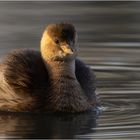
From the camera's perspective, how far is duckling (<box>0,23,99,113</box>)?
1546cm

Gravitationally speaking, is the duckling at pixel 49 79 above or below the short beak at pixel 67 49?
below

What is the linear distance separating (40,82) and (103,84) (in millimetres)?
1962

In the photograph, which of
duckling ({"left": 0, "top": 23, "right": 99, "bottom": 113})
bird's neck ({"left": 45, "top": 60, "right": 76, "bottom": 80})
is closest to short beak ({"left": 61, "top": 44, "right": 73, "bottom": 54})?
duckling ({"left": 0, "top": 23, "right": 99, "bottom": 113})

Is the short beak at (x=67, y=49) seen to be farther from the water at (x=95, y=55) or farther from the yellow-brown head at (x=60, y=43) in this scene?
the water at (x=95, y=55)

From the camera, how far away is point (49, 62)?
1577 cm

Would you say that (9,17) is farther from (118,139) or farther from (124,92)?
(118,139)

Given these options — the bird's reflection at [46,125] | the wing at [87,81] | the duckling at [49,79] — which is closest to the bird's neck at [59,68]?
the duckling at [49,79]

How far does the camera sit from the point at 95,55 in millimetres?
19438

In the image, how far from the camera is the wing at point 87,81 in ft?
52.2

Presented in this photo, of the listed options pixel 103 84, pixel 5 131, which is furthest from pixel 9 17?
pixel 5 131

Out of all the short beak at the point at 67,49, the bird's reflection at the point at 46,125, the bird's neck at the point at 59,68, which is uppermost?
the short beak at the point at 67,49

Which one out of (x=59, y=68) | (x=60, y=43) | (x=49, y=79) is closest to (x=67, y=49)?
(x=60, y=43)

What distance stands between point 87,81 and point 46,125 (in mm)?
1524

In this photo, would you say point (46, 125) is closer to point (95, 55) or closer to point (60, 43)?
point (60, 43)
